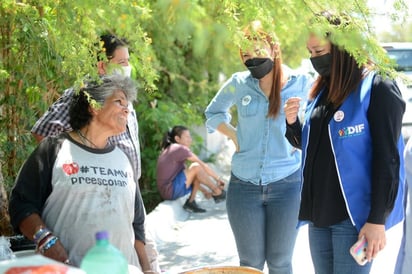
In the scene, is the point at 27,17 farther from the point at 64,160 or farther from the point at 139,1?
the point at 139,1

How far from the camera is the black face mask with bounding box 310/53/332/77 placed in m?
2.85

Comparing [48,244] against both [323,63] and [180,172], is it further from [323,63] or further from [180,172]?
[180,172]

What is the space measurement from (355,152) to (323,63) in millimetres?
449

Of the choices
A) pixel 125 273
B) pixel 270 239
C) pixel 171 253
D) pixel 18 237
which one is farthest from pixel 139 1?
pixel 171 253

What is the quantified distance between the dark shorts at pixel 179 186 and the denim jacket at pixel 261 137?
14.9 feet

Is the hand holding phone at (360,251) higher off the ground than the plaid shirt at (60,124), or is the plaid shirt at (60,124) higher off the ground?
the plaid shirt at (60,124)

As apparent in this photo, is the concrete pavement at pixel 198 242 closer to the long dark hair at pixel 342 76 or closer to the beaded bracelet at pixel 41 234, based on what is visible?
the beaded bracelet at pixel 41 234

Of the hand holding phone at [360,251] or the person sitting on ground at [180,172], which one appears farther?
the person sitting on ground at [180,172]

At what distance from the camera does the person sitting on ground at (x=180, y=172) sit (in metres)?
8.17

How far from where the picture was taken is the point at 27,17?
3.54 m

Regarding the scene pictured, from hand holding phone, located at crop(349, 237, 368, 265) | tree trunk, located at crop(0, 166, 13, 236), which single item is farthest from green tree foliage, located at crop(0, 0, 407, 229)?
hand holding phone, located at crop(349, 237, 368, 265)

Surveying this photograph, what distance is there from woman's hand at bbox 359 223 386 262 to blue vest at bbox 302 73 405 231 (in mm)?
79

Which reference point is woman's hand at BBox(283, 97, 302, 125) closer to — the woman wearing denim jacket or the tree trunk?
the woman wearing denim jacket

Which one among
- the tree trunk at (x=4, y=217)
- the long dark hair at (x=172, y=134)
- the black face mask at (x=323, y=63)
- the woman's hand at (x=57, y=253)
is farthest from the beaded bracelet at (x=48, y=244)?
the long dark hair at (x=172, y=134)
